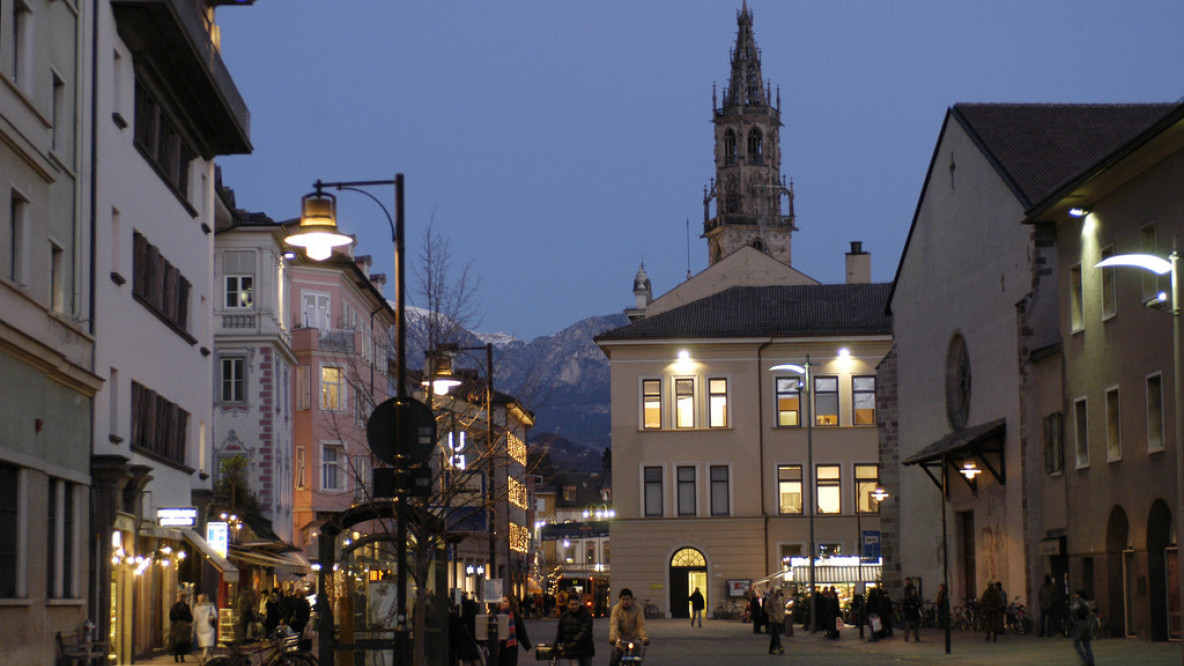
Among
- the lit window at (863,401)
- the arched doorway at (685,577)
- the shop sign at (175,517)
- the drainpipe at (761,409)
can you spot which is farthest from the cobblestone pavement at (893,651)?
the lit window at (863,401)

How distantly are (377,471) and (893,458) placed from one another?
140 feet

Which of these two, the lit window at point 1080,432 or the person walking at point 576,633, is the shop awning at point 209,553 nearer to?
the person walking at point 576,633

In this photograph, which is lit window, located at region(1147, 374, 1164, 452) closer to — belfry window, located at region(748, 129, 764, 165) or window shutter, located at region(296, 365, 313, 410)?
window shutter, located at region(296, 365, 313, 410)

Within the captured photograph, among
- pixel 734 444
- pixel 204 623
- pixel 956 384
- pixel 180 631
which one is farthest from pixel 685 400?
pixel 180 631

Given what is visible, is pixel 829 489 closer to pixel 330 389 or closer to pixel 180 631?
pixel 330 389

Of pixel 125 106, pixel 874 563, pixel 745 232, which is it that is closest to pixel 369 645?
pixel 125 106

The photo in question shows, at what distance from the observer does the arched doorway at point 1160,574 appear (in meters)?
34.4

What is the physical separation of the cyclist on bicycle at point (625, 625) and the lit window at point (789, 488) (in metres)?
50.9

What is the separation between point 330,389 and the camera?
233 ft

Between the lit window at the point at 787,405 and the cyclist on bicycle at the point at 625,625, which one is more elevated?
the lit window at the point at 787,405

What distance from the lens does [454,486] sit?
27.1m

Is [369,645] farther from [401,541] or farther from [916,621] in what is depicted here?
[916,621]

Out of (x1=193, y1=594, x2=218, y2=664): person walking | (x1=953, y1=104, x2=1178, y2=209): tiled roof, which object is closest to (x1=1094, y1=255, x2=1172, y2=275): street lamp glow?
(x1=953, y1=104, x2=1178, y2=209): tiled roof

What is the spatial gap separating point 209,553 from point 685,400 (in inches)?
1465
